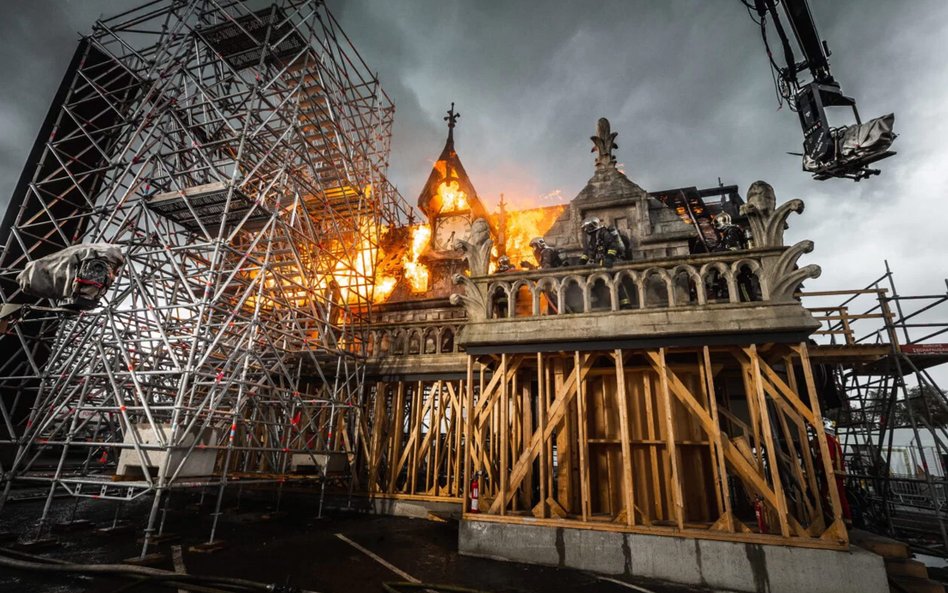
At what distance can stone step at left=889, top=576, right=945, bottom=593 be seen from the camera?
19.3 ft

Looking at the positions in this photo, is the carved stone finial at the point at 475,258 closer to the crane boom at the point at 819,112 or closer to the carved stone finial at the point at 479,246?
the carved stone finial at the point at 479,246

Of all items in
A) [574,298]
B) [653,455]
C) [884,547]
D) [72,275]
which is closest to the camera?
[884,547]

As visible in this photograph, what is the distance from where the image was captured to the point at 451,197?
2442 centimetres

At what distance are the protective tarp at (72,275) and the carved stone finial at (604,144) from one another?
11440 millimetres

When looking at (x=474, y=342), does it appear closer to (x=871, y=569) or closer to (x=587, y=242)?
(x=587, y=242)

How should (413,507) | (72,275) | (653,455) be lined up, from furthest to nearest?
1. (413,507)
2. (72,275)
3. (653,455)

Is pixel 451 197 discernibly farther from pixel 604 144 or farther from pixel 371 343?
pixel 604 144

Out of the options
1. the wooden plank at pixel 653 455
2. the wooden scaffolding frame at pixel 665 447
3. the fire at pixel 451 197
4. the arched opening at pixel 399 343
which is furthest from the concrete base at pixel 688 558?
the fire at pixel 451 197

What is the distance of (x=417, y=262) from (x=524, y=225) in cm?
730

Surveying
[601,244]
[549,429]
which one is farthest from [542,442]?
[601,244]

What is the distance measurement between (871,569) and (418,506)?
29.4 ft

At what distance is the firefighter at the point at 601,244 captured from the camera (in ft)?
28.1

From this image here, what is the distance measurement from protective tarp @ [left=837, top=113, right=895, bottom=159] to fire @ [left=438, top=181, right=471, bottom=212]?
16254mm

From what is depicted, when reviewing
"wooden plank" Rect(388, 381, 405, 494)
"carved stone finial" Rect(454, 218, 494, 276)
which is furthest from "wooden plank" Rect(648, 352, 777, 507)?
"wooden plank" Rect(388, 381, 405, 494)
